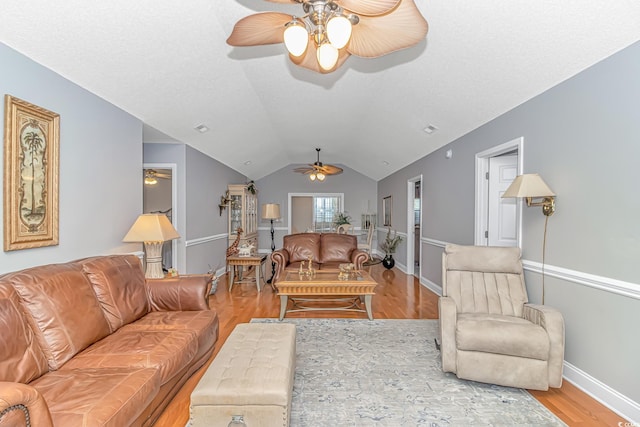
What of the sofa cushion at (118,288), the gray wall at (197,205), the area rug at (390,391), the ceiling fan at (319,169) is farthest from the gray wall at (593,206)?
the gray wall at (197,205)

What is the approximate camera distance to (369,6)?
148 cm

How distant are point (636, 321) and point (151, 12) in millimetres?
3911

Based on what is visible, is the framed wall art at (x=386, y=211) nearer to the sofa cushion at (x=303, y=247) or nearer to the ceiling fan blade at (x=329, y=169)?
the ceiling fan blade at (x=329, y=169)

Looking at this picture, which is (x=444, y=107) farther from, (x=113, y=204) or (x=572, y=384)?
(x=113, y=204)

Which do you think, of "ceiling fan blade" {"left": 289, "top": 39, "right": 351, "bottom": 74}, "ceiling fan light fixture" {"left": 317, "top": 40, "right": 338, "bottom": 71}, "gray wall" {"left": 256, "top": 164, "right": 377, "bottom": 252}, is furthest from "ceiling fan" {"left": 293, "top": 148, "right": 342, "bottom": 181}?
"ceiling fan light fixture" {"left": 317, "top": 40, "right": 338, "bottom": 71}

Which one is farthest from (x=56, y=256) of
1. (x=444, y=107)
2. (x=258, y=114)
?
(x=444, y=107)

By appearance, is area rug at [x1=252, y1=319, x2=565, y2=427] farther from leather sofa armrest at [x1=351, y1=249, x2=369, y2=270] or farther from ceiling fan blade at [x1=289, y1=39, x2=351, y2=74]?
ceiling fan blade at [x1=289, y1=39, x2=351, y2=74]

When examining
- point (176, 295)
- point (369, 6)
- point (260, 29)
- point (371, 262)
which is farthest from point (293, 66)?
point (371, 262)

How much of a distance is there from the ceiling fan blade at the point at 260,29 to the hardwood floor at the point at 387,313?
2.39 m

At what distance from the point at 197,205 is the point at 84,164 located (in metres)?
2.61

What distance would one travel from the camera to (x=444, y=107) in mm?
3785

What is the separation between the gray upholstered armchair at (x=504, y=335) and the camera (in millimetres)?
2223

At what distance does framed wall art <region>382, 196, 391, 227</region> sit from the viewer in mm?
8445

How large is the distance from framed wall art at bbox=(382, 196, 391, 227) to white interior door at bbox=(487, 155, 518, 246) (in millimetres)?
4553
